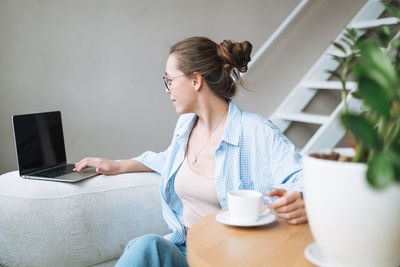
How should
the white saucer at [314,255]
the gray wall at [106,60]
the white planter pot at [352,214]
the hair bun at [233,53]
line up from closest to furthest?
→ 1. the white planter pot at [352,214]
2. the white saucer at [314,255]
3. the hair bun at [233,53]
4. the gray wall at [106,60]

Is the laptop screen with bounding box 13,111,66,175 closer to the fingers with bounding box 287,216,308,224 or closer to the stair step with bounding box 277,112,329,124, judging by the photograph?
the fingers with bounding box 287,216,308,224

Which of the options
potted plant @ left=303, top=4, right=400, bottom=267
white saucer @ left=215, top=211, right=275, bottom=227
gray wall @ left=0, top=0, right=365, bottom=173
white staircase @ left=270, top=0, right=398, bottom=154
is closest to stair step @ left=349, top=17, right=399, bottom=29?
white staircase @ left=270, top=0, right=398, bottom=154

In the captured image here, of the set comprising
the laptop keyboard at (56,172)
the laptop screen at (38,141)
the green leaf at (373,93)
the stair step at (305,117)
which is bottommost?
the stair step at (305,117)

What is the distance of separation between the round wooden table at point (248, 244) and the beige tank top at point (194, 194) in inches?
17.7

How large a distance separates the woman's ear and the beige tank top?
268mm

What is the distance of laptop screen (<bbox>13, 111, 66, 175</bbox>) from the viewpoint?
1.65 metres

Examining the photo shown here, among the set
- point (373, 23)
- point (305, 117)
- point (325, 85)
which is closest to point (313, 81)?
point (325, 85)

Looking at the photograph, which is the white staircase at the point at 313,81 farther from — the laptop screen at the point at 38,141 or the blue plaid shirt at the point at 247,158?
the laptop screen at the point at 38,141

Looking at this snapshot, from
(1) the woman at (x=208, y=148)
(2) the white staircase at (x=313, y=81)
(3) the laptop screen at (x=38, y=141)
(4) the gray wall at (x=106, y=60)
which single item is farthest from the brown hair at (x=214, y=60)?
(2) the white staircase at (x=313, y=81)

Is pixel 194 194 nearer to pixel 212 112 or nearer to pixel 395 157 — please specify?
pixel 212 112

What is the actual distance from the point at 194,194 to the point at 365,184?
95cm

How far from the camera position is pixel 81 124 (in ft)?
8.82

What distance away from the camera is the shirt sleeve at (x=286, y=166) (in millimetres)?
1213

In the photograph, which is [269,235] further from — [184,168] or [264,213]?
[184,168]
